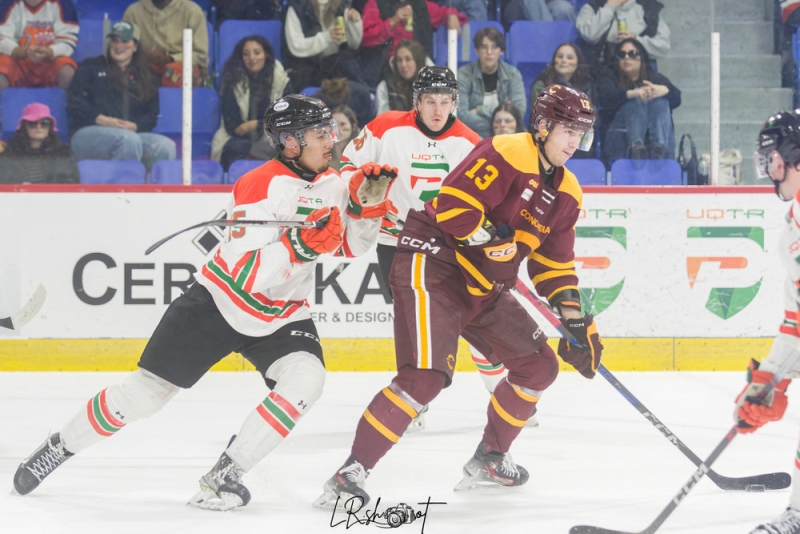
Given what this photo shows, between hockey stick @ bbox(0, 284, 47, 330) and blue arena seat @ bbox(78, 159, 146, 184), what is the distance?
0.60m

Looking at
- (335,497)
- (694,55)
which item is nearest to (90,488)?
(335,497)

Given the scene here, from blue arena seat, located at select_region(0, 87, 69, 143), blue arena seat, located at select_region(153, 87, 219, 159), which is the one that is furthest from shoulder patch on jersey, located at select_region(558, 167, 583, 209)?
blue arena seat, located at select_region(0, 87, 69, 143)

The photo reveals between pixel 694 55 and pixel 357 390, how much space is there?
8.28 ft

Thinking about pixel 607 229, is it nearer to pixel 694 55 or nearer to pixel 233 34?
pixel 694 55

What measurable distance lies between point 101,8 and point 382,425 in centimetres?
405

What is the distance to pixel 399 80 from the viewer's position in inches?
207

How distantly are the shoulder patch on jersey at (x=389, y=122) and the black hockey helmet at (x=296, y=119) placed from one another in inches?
43.7

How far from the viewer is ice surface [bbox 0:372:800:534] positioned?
8.29ft

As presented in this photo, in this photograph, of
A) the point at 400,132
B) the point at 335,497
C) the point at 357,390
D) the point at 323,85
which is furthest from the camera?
the point at 323,85

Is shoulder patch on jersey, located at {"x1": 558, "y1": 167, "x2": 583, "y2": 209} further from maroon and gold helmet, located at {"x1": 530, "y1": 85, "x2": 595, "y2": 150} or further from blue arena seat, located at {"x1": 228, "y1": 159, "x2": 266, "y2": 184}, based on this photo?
blue arena seat, located at {"x1": 228, "y1": 159, "x2": 266, "y2": 184}

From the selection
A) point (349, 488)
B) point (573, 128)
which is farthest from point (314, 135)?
point (349, 488)

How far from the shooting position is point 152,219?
499 cm

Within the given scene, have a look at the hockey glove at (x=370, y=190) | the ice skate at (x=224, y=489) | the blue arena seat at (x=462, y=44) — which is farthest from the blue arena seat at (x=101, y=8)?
the ice skate at (x=224, y=489)

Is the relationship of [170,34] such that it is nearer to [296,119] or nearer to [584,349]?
[296,119]
